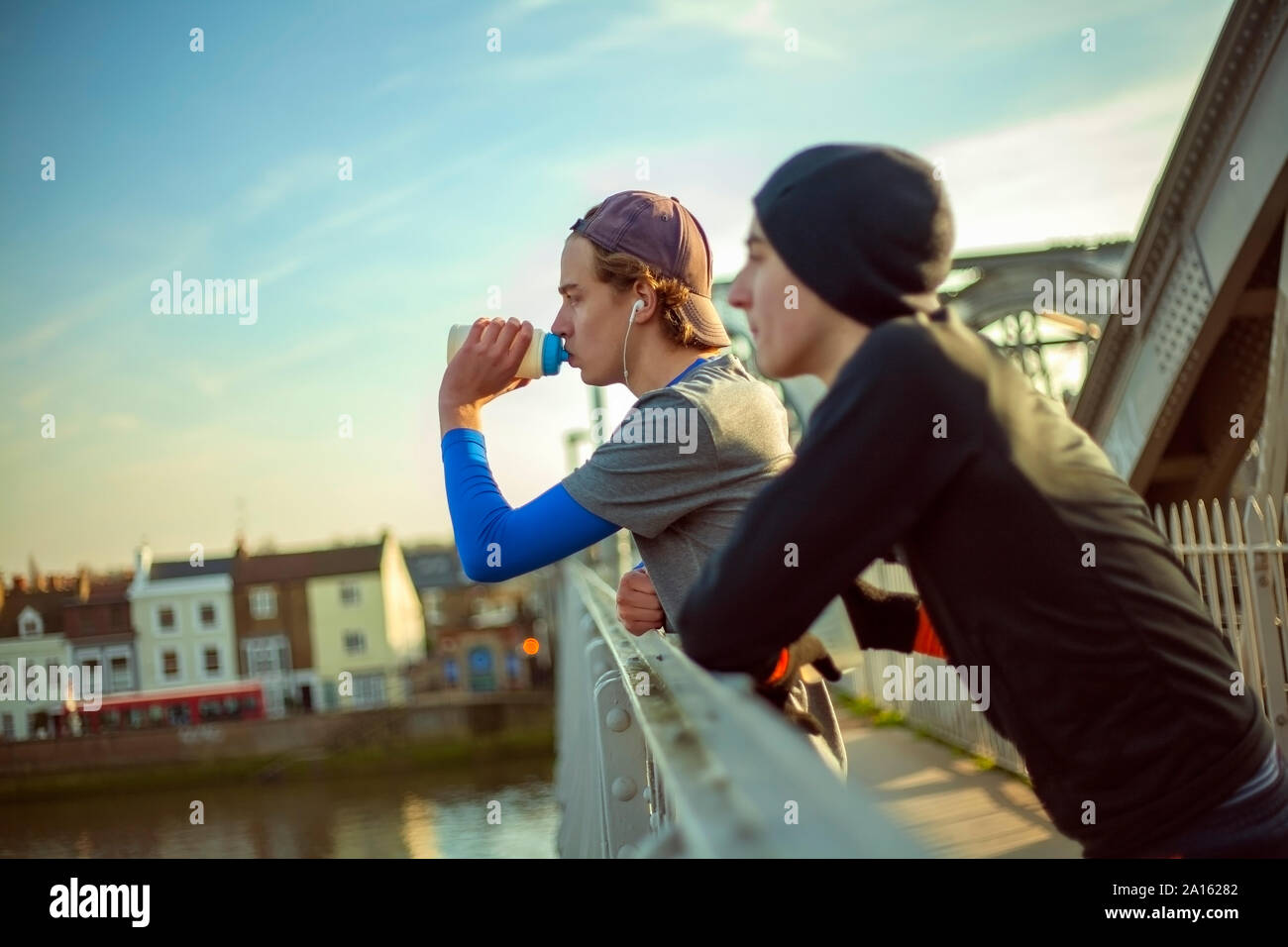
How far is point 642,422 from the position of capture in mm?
1968

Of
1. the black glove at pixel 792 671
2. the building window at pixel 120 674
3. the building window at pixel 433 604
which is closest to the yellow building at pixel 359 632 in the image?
the building window at pixel 120 674

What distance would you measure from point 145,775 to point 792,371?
5226 centimetres

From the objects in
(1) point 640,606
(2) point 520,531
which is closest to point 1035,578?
(2) point 520,531

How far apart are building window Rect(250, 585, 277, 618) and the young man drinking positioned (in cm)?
6524

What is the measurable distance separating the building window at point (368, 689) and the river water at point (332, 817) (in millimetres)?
7000

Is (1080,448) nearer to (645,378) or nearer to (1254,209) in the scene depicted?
(645,378)

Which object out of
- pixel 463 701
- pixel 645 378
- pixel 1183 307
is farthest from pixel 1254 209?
pixel 463 701

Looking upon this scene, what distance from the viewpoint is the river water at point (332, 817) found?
87.6ft

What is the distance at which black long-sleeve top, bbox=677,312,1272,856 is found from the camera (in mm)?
1158

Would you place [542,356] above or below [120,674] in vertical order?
above

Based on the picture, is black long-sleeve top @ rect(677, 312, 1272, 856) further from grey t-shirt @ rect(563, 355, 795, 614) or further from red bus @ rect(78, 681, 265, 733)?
red bus @ rect(78, 681, 265, 733)

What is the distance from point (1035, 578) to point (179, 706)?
6130cm

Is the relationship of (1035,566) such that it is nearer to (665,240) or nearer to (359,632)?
(665,240)

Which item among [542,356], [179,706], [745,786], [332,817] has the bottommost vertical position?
[332,817]
